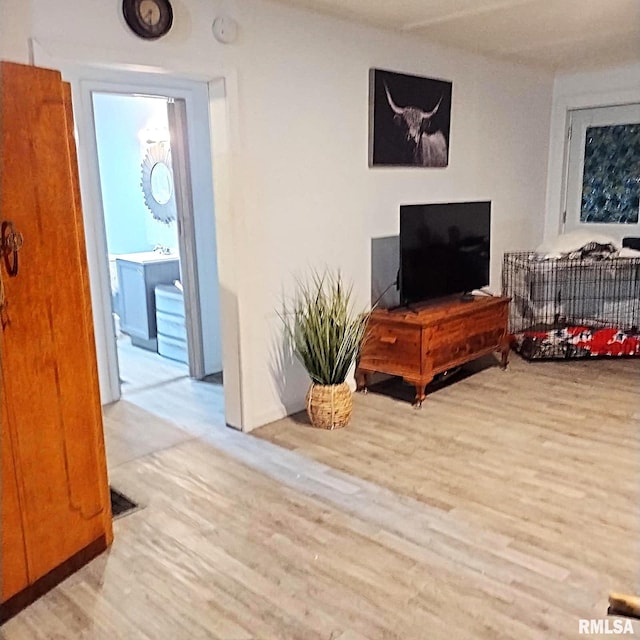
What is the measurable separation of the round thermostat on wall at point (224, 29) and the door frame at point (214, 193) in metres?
0.15

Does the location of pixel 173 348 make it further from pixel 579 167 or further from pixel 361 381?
pixel 579 167

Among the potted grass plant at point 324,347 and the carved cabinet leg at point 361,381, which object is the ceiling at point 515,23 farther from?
the carved cabinet leg at point 361,381

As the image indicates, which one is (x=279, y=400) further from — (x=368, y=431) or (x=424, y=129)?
(x=424, y=129)

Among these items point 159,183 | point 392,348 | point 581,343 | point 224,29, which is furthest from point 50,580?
point 159,183

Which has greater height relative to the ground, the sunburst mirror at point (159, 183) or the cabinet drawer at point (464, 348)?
the sunburst mirror at point (159, 183)

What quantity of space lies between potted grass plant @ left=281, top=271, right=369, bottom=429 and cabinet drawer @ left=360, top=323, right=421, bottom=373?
27 cm

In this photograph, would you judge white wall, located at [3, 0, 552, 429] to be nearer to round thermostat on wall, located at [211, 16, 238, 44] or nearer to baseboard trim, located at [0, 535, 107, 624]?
round thermostat on wall, located at [211, 16, 238, 44]

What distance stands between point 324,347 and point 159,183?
2915mm

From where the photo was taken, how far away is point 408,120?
4.13 metres

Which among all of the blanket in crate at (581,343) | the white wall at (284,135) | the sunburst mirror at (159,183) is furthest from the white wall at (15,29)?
the blanket in crate at (581,343)

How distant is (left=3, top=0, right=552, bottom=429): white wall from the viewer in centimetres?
294

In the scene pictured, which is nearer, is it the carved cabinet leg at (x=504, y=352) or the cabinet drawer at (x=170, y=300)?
the carved cabinet leg at (x=504, y=352)

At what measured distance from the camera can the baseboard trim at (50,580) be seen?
2061mm

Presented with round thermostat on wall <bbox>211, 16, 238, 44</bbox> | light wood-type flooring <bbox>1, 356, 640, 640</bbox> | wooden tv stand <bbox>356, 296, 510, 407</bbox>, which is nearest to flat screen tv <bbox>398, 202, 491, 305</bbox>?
wooden tv stand <bbox>356, 296, 510, 407</bbox>
